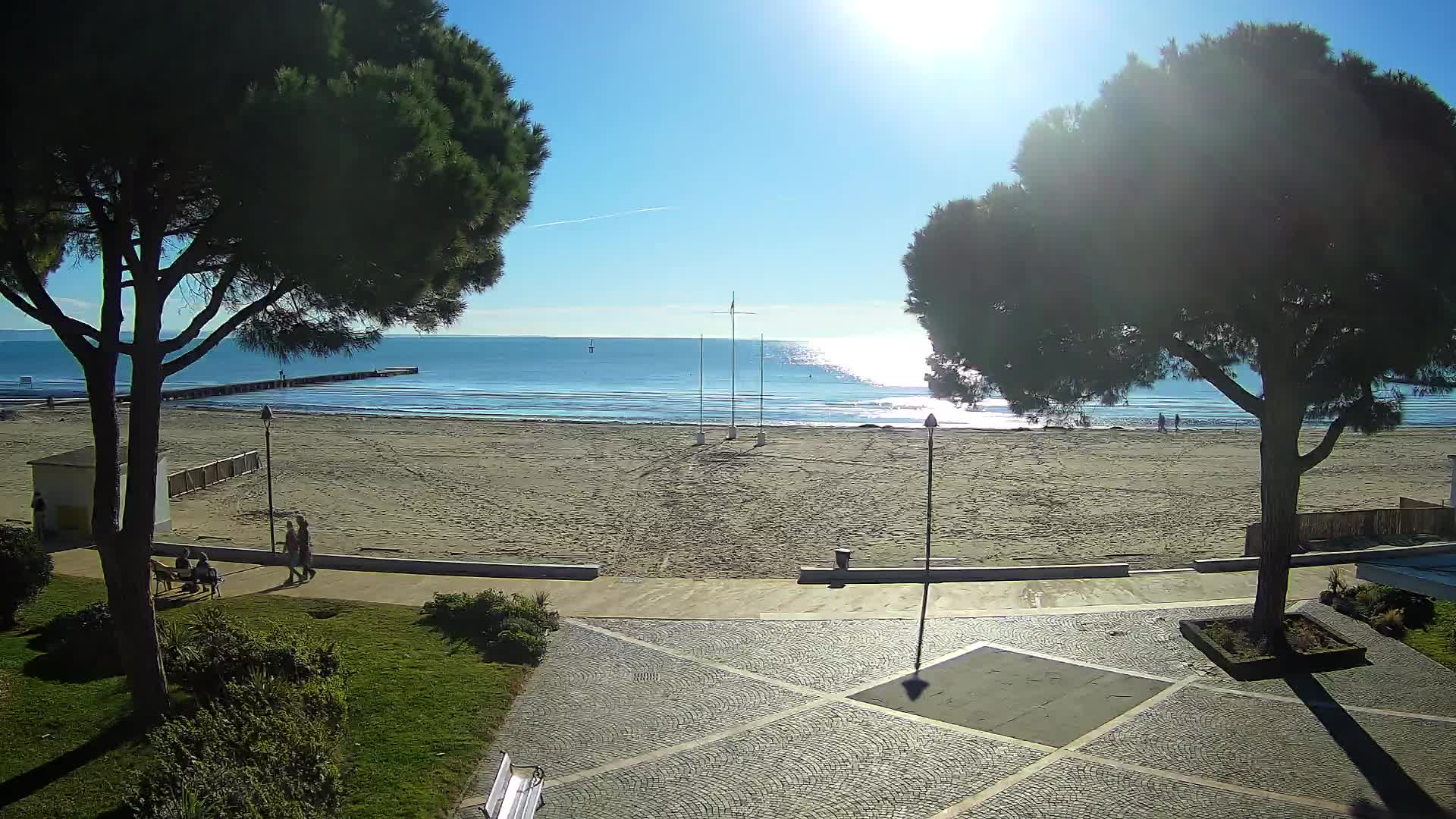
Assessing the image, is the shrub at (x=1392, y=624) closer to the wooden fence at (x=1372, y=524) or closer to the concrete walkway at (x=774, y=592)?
the concrete walkway at (x=774, y=592)

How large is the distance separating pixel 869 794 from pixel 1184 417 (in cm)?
6153

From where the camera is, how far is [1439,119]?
31.7 ft

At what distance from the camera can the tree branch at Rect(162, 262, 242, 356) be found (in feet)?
27.1

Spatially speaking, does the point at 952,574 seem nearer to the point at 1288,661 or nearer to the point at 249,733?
the point at 1288,661

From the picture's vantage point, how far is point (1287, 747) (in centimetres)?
872

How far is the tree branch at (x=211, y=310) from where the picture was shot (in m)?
8.25

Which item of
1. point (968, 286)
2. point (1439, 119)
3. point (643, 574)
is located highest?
point (1439, 119)

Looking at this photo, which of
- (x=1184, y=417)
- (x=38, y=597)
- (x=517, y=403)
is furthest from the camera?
(x=517, y=403)

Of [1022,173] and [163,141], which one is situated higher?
[1022,173]

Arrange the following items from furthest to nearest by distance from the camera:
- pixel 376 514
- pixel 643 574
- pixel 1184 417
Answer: pixel 1184 417 < pixel 376 514 < pixel 643 574

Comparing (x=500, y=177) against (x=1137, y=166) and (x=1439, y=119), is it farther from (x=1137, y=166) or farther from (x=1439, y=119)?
(x=1439, y=119)

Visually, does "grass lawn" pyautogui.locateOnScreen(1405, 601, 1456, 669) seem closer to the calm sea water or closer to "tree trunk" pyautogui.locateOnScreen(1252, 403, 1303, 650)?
"tree trunk" pyautogui.locateOnScreen(1252, 403, 1303, 650)

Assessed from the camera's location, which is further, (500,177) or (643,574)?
(643,574)

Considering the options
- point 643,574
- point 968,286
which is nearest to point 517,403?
point 643,574
